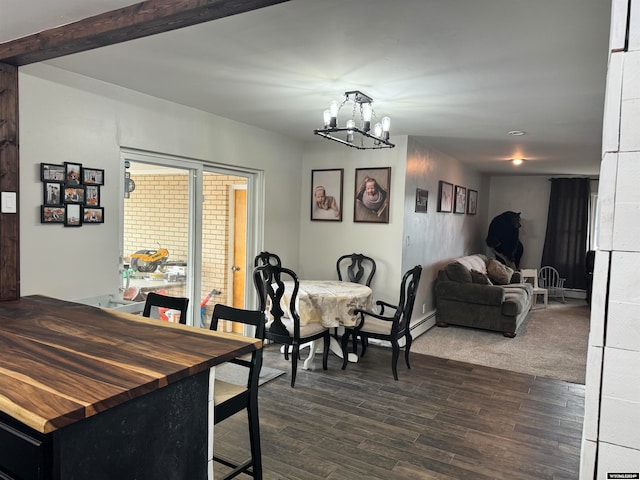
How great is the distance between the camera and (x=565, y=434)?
9.89 feet

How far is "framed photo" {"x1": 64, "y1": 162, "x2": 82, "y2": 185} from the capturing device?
118 inches

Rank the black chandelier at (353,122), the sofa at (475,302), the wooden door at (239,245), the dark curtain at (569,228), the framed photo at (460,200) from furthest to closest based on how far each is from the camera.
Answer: the dark curtain at (569,228)
the framed photo at (460,200)
the sofa at (475,302)
the wooden door at (239,245)
the black chandelier at (353,122)

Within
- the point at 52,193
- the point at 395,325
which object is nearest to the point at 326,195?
the point at 395,325

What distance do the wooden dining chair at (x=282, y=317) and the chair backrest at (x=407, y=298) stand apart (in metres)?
0.73

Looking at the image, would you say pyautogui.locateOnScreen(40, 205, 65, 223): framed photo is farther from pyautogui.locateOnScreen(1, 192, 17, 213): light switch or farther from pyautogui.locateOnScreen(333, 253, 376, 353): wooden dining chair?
pyautogui.locateOnScreen(333, 253, 376, 353): wooden dining chair

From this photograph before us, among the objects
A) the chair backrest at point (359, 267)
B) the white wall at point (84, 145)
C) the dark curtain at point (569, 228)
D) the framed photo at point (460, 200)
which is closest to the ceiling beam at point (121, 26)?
the white wall at point (84, 145)

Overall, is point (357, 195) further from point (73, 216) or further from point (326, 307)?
point (73, 216)

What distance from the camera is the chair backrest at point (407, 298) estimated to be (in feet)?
12.9

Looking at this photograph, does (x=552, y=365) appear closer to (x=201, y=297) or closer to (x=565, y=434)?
(x=565, y=434)

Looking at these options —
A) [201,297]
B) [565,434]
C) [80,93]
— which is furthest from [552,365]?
[80,93]

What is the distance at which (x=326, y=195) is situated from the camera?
533 centimetres

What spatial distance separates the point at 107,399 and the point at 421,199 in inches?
179

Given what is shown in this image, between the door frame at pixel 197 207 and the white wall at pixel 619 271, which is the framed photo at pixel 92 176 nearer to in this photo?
the door frame at pixel 197 207

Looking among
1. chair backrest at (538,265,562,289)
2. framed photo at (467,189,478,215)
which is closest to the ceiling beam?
framed photo at (467,189,478,215)
